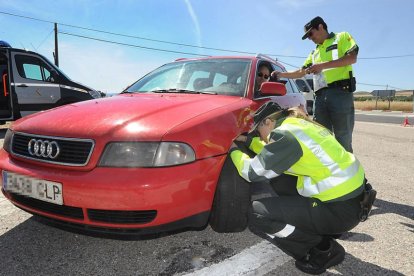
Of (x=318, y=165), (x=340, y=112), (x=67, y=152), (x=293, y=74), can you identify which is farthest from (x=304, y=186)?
(x=293, y=74)

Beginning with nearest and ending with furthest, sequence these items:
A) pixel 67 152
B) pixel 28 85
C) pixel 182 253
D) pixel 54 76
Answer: pixel 67 152 → pixel 182 253 → pixel 28 85 → pixel 54 76

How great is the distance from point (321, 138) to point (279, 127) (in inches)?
10.0

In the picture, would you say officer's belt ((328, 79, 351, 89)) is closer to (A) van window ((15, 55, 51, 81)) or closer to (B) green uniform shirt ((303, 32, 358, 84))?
(B) green uniform shirt ((303, 32, 358, 84))

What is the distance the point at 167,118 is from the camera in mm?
2295

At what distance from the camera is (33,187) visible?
2.20m

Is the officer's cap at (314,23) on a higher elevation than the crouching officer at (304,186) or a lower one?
higher

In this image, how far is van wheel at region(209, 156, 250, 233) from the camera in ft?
7.63

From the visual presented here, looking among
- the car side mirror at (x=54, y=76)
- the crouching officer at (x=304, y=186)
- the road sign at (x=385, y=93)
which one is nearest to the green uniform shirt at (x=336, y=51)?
the crouching officer at (x=304, y=186)

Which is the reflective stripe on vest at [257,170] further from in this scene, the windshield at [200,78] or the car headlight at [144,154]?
the windshield at [200,78]

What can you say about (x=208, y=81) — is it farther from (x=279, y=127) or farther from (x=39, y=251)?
(x=39, y=251)

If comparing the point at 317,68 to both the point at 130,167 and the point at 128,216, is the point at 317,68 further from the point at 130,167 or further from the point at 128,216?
the point at 128,216

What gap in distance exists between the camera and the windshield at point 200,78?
10.6 feet

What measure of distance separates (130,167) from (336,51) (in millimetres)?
2619

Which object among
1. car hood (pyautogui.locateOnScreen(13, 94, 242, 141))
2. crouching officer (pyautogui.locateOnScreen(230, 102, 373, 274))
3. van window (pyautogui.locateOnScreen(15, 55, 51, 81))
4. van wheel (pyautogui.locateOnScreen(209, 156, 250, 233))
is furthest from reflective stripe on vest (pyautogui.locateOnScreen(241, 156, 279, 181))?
van window (pyautogui.locateOnScreen(15, 55, 51, 81))
